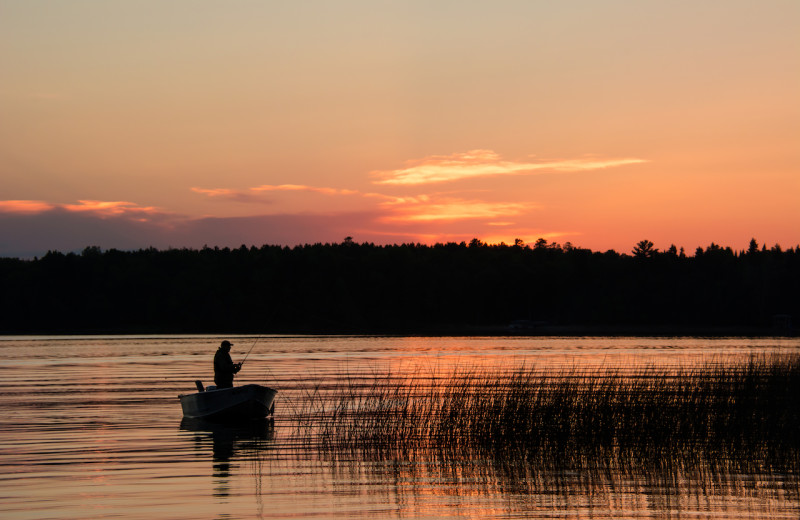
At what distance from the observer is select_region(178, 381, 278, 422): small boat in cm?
3195

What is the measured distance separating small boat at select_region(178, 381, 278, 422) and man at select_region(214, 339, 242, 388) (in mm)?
363

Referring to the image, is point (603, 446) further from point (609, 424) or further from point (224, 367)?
point (224, 367)

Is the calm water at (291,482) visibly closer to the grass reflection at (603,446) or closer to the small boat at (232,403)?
the grass reflection at (603,446)

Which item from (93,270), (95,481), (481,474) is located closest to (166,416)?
(95,481)

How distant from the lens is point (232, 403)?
32.4 metres

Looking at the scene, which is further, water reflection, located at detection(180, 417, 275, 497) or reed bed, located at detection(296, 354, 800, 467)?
reed bed, located at detection(296, 354, 800, 467)

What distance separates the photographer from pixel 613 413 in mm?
25953

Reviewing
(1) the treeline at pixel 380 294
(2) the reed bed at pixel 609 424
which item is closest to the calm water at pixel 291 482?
(2) the reed bed at pixel 609 424

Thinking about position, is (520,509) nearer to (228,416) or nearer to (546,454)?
(546,454)

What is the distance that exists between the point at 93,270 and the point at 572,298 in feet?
294

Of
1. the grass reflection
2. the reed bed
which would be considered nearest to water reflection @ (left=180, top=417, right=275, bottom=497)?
the grass reflection

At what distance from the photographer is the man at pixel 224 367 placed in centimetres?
3212

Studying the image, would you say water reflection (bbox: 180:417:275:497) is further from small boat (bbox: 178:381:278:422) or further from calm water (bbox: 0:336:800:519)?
small boat (bbox: 178:381:278:422)

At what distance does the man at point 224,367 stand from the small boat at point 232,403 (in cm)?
36
